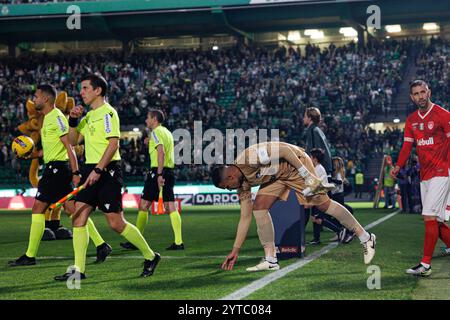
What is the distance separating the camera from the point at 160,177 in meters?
11.6

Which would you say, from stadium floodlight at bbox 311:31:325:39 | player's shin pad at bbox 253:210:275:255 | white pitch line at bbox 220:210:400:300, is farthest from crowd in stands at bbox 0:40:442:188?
player's shin pad at bbox 253:210:275:255

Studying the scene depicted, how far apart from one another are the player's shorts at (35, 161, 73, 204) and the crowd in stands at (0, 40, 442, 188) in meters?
22.4

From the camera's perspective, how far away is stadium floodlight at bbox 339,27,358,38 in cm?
5084

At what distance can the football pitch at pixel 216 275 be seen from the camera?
6.72m

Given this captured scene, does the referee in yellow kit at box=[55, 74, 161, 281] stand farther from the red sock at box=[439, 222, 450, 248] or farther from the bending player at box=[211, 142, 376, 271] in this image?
the red sock at box=[439, 222, 450, 248]

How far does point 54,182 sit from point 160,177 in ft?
7.32

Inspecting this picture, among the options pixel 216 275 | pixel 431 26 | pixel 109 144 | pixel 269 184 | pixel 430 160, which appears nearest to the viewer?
pixel 109 144

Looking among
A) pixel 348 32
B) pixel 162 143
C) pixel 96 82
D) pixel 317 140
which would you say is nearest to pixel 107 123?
pixel 96 82

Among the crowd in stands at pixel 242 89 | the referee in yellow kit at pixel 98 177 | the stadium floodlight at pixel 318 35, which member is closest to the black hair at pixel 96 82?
the referee in yellow kit at pixel 98 177

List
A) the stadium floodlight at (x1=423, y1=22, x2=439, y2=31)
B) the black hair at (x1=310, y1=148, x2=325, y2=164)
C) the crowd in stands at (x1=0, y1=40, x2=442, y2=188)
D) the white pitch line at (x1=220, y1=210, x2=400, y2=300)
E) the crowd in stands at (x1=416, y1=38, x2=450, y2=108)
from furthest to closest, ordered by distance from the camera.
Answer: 1. the stadium floodlight at (x1=423, y1=22, x2=439, y2=31)
2. the crowd in stands at (x1=416, y1=38, x2=450, y2=108)
3. the crowd in stands at (x1=0, y1=40, x2=442, y2=188)
4. the black hair at (x1=310, y1=148, x2=325, y2=164)
5. the white pitch line at (x1=220, y1=210, x2=400, y2=300)

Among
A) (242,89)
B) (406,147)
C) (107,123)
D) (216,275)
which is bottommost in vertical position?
(216,275)

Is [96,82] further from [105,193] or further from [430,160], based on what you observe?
[430,160]
